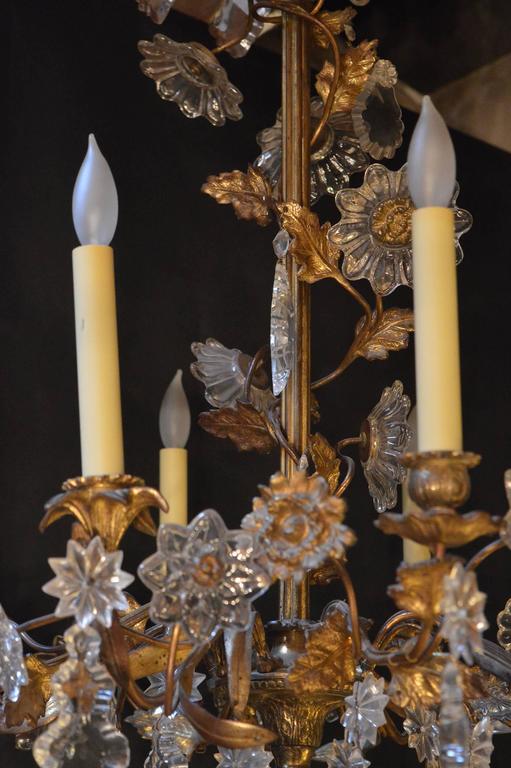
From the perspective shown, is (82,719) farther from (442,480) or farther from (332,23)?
(332,23)

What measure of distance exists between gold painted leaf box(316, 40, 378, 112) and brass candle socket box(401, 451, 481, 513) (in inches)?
18.2

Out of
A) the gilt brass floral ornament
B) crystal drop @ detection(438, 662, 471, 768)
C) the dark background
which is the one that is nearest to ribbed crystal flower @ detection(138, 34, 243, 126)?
the dark background

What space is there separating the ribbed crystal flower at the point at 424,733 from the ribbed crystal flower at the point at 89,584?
0.33 meters

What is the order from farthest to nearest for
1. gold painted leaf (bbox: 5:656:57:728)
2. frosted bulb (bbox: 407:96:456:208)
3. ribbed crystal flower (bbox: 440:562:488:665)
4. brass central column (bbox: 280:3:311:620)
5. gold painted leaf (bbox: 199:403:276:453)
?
gold painted leaf (bbox: 199:403:276:453), brass central column (bbox: 280:3:311:620), gold painted leaf (bbox: 5:656:57:728), frosted bulb (bbox: 407:96:456:208), ribbed crystal flower (bbox: 440:562:488:665)

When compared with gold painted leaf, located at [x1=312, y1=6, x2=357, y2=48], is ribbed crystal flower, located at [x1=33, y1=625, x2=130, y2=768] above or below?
below

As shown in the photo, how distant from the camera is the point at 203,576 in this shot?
667mm

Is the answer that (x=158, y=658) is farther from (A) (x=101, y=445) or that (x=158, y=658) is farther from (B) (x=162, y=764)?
(A) (x=101, y=445)

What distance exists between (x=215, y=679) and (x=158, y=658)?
3.0 inches

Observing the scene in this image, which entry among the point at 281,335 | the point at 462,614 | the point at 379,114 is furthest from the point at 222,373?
the point at 462,614

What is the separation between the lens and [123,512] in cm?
66

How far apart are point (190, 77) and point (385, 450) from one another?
35 cm

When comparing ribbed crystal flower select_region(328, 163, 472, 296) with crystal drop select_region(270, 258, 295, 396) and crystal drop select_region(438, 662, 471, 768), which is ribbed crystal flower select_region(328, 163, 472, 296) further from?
crystal drop select_region(438, 662, 471, 768)

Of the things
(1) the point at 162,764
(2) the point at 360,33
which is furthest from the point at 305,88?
(2) the point at 360,33

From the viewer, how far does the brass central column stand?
0.92m
